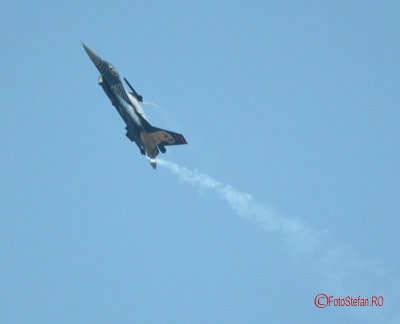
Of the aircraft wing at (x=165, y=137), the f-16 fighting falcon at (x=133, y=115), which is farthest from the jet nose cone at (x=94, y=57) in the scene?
the aircraft wing at (x=165, y=137)

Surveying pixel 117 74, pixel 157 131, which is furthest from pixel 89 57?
pixel 157 131

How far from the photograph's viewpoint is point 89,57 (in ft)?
214

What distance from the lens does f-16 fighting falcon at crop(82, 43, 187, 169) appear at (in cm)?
6581

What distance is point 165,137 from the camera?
68062 mm

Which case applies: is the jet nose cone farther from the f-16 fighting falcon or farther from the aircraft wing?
the aircraft wing

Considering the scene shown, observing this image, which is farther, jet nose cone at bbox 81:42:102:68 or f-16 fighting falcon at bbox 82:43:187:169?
f-16 fighting falcon at bbox 82:43:187:169

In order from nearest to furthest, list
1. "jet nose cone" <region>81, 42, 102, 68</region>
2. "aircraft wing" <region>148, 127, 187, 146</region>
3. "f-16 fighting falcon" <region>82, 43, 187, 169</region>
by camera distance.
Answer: "jet nose cone" <region>81, 42, 102, 68</region>
"f-16 fighting falcon" <region>82, 43, 187, 169</region>
"aircraft wing" <region>148, 127, 187, 146</region>

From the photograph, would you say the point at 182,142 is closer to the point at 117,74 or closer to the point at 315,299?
the point at 117,74

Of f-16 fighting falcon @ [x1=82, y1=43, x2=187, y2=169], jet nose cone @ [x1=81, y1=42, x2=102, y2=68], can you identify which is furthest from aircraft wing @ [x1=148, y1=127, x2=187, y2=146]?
jet nose cone @ [x1=81, y1=42, x2=102, y2=68]

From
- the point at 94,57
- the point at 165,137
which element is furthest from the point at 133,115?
the point at 94,57

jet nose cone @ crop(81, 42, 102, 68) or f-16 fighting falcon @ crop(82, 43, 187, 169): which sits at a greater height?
jet nose cone @ crop(81, 42, 102, 68)

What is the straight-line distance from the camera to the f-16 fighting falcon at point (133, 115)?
216ft

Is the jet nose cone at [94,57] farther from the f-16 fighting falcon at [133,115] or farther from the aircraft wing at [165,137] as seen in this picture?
the aircraft wing at [165,137]

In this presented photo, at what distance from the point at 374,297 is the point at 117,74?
101 feet
